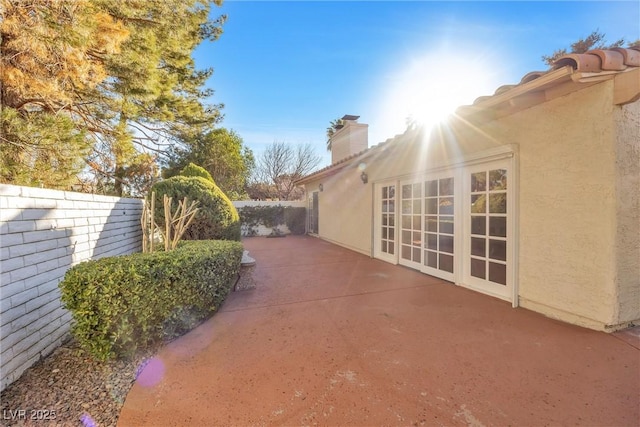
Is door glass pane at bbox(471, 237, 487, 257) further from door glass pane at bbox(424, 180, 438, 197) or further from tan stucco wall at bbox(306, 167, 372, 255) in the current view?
tan stucco wall at bbox(306, 167, 372, 255)

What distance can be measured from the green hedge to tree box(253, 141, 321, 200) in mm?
23116

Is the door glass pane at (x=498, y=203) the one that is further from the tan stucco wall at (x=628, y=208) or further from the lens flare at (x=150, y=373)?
the lens flare at (x=150, y=373)

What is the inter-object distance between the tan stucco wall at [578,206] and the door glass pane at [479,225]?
684mm

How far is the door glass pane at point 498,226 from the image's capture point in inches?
189

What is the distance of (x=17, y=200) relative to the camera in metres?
2.91

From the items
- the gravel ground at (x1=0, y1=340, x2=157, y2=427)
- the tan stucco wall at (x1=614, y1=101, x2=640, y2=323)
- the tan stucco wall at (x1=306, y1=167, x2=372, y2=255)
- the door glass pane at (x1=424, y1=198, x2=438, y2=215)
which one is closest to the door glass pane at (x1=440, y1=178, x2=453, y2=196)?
the door glass pane at (x1=424, y1=198, x2=438, y2=215)

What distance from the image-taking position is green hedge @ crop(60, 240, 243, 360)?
293cm

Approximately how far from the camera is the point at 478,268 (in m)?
5.39

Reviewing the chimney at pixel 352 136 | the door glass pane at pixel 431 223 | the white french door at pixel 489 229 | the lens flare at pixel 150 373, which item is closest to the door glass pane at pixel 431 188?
the door glass pane at pixel 431 223

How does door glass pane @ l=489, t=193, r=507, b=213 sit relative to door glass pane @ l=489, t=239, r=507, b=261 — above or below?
above

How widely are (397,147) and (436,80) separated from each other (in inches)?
77.8

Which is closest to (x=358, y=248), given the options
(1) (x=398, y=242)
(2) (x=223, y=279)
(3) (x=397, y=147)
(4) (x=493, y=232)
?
(1) (x=398, y=242)

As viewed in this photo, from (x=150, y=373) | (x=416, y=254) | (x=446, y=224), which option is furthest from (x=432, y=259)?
(x=150, y=373)

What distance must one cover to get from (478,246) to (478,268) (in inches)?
17.4
